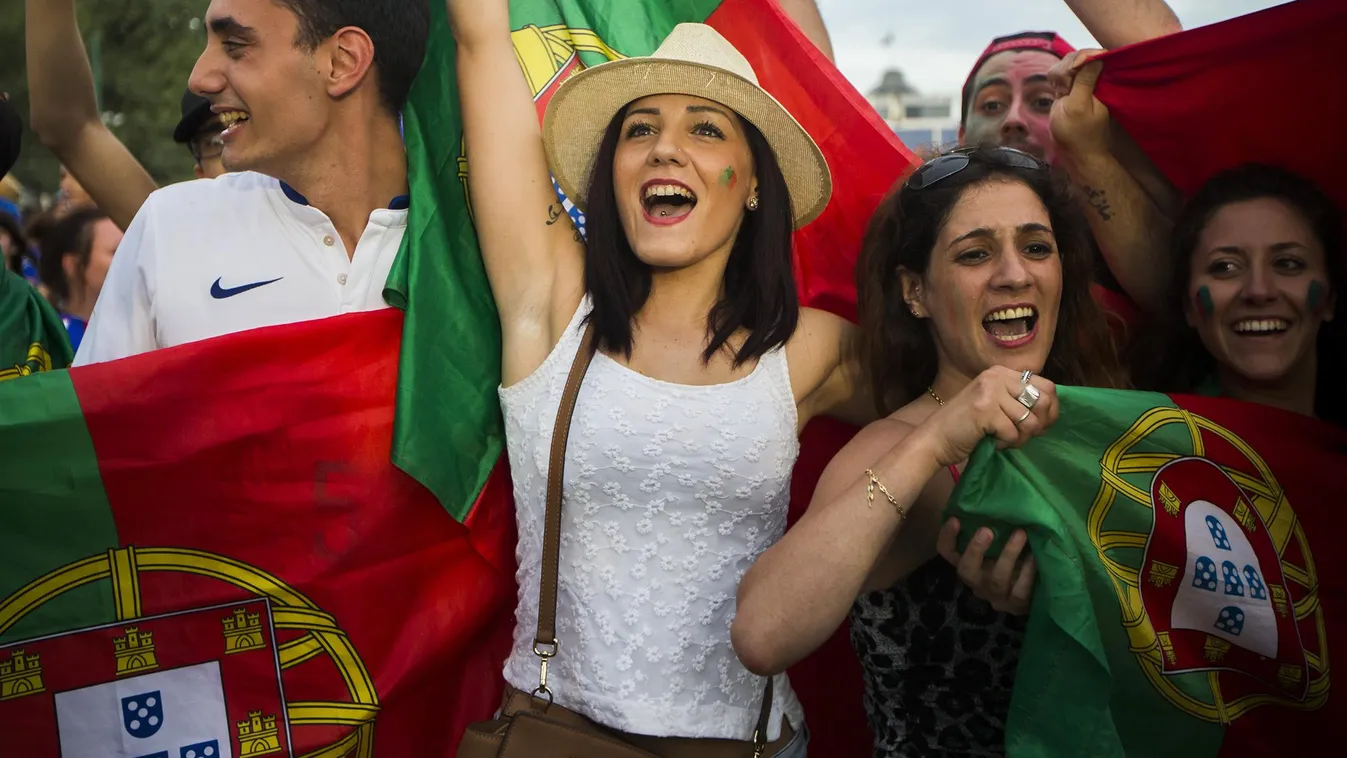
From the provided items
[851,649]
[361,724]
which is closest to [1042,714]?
[851,649]

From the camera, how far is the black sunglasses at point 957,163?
286cm

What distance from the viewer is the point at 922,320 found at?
117 inches

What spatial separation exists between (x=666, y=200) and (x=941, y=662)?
3.97 feet

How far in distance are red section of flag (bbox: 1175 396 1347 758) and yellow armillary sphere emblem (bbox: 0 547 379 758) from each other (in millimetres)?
1924

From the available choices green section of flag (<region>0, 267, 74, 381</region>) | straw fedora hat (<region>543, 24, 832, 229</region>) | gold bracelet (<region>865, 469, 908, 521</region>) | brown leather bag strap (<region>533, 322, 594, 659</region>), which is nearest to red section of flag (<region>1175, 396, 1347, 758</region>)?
gold bracelet (<region>865, 469, 908, 521</region>)

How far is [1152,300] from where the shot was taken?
3330mm

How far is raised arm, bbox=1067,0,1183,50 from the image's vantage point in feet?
10.8

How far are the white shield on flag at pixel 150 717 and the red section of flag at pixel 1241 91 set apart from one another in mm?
2673

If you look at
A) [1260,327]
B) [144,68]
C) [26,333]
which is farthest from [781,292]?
[144,68]

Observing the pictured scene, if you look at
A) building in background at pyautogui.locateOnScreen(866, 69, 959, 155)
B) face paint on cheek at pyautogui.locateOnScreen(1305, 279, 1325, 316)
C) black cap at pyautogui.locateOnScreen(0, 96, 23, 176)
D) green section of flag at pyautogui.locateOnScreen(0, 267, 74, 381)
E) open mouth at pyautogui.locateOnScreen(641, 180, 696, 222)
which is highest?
building in background at pyautogui.locateOnScreen(866, 69, 959, 155)

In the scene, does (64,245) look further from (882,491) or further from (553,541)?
(882,491)

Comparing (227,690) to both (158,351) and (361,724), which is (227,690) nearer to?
(361,724)

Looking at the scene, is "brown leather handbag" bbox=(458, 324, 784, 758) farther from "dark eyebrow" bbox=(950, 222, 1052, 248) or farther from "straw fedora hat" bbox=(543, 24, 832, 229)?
"dark eyebrow" bbox=(950, 222, 1052, 248)

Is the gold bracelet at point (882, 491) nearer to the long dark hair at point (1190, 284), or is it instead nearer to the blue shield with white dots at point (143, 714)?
the long dark hair at point (1190, 284)
